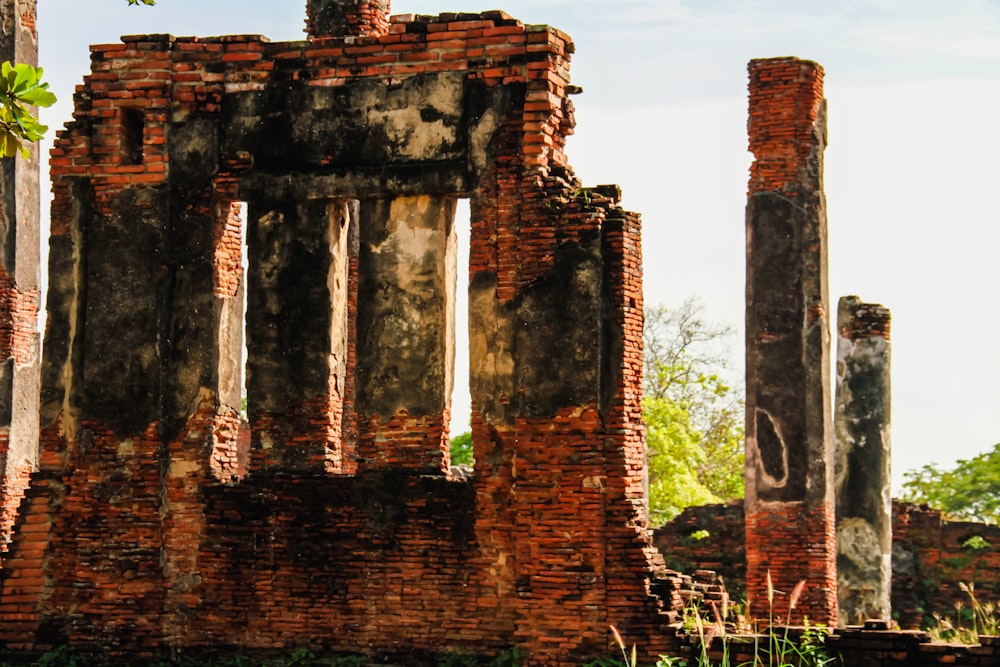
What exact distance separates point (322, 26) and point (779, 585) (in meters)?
7.11

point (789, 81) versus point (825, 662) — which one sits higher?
point (789, 81)

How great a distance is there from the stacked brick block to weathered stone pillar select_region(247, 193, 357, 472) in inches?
0.7

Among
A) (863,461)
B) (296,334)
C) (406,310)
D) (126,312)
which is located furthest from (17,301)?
(863,461)

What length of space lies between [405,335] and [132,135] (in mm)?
2641

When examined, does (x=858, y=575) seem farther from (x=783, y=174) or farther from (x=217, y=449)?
(x=217, y=449)

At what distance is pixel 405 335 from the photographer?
11648mm

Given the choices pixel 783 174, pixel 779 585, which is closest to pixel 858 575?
pixel 779 585

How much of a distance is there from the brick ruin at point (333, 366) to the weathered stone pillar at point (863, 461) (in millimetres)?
6083

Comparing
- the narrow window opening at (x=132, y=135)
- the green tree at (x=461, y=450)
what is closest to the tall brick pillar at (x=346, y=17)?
the narrow window opening at (x=132, y=135)

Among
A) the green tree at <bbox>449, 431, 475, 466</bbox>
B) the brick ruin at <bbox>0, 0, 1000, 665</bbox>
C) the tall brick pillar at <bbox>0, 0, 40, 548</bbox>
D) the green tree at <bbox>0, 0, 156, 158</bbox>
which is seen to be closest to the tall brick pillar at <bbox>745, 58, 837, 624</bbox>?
the brick ruin at <bbox>0, 0, 1000, 665</bbox>

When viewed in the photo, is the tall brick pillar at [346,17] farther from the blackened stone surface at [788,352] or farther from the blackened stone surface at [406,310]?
the blackened stone surface at [788,352]

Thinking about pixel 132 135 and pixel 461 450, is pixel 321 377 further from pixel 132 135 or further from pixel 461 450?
pixel 461 450

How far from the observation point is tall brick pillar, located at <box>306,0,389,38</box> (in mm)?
14078

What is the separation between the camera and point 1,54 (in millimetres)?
17312
